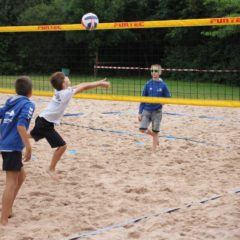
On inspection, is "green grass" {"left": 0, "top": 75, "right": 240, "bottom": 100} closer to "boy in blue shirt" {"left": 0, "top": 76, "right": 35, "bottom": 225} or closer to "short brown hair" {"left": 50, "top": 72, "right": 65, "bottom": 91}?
"short brown hair" {"left": 50, "top": 72, "right": 65, "bottom": 91}

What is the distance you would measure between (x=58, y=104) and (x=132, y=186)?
46.1 inches

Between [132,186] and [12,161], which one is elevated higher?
[12,161]

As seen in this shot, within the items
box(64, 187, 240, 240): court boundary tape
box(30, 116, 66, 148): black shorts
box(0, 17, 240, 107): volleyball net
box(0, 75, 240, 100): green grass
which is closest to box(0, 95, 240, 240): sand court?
box(64, 187, 240, 240): court boundary tape

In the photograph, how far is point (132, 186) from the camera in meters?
5.17

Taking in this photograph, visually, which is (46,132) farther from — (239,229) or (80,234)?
(239,229)

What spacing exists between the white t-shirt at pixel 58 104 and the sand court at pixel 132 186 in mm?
648

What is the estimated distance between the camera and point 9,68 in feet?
47.6

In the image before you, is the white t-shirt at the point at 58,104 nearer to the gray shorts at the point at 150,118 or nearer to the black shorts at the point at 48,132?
the black shorts at the point at 48,132

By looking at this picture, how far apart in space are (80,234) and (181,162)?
272 cm

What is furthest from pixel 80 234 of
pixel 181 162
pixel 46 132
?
pixel 181 162

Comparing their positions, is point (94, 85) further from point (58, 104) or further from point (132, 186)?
point (132, 186)

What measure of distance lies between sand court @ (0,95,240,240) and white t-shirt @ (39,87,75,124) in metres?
0.65

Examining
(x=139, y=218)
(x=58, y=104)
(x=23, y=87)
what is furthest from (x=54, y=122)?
(x=139, y=218)

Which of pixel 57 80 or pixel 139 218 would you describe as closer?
pixel 139 218
